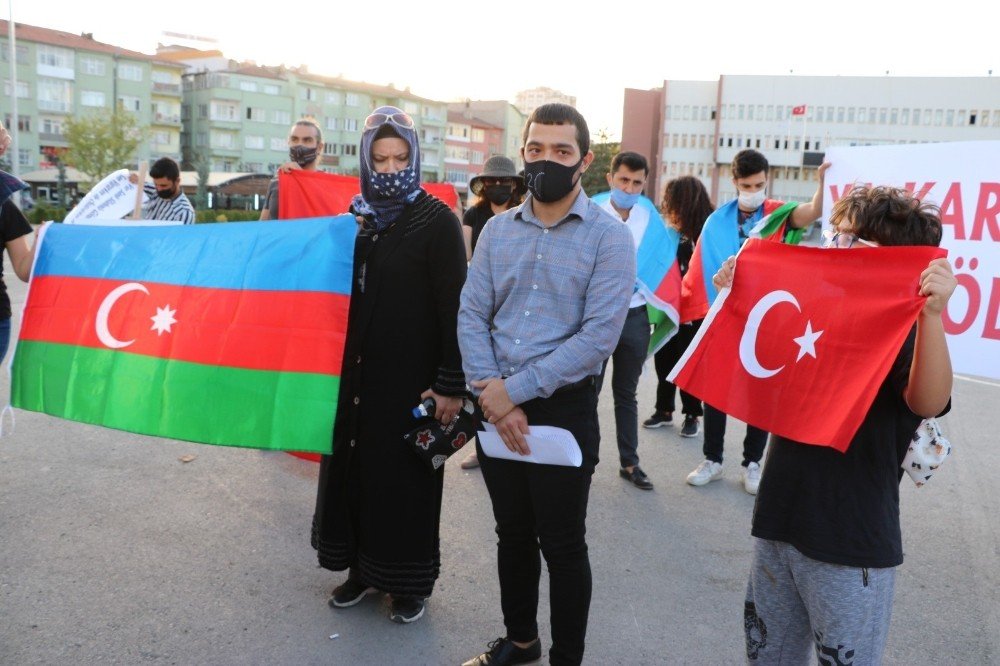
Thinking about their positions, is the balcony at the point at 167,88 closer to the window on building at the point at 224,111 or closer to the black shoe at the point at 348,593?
the window on building at the point at 224,111

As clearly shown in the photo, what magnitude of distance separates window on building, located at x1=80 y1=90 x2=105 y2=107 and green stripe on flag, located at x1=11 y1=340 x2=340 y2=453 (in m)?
78.8

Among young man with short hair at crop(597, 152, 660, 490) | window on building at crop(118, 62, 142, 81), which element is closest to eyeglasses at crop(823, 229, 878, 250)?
young man with short hair at crop(597, 152, 660, 490)

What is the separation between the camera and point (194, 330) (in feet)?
11.6

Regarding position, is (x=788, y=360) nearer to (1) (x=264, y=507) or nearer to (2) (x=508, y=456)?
(2) (x=508, y=456)

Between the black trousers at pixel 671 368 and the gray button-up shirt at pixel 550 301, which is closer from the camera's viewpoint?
the gray button-up shirt at pixel 550 301

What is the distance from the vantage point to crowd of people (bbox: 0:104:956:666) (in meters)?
2.15

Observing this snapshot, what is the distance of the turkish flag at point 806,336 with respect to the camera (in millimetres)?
2188

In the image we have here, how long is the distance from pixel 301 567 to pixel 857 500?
2.65 meters

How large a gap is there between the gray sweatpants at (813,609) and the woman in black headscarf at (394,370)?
4.57ft

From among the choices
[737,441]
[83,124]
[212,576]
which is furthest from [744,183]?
[83,124]

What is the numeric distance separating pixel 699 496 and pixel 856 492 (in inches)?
119

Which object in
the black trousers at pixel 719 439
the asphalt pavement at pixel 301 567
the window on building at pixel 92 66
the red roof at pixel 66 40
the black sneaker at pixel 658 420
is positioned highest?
the red roof at pixel 66 40

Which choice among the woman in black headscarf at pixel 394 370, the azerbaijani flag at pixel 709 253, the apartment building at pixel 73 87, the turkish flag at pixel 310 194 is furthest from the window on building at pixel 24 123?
the woman in black headscarf at pixel 394 370

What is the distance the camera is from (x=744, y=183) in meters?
5.14
